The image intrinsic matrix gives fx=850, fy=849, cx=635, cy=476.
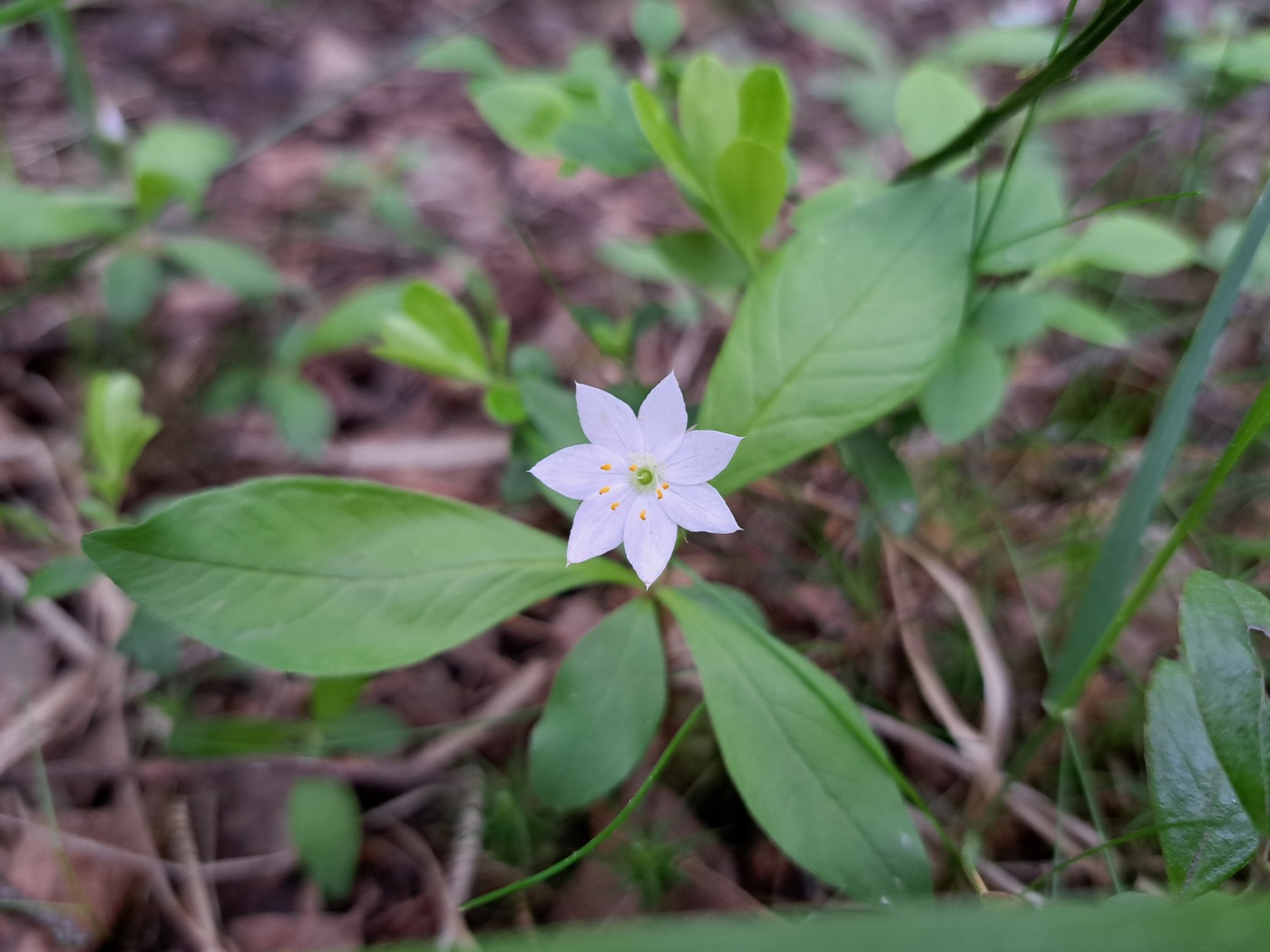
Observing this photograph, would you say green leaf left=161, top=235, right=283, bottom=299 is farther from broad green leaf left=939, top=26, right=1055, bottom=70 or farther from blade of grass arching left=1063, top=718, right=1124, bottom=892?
blade of grass arching left=1063, top=718, right=1124, bottom=892

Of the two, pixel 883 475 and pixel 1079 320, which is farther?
pixel 1079 320

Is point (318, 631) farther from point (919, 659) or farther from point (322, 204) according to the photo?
point (322, 204)

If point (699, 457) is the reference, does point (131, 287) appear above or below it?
below

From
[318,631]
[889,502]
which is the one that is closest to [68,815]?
[318,631]

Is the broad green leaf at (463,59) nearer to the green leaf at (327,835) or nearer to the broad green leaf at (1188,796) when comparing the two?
the green leaf at (327,835)

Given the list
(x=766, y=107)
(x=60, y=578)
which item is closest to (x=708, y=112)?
(x=766, y=107)

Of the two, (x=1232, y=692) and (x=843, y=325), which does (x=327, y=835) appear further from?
(x=1232, y=692)
